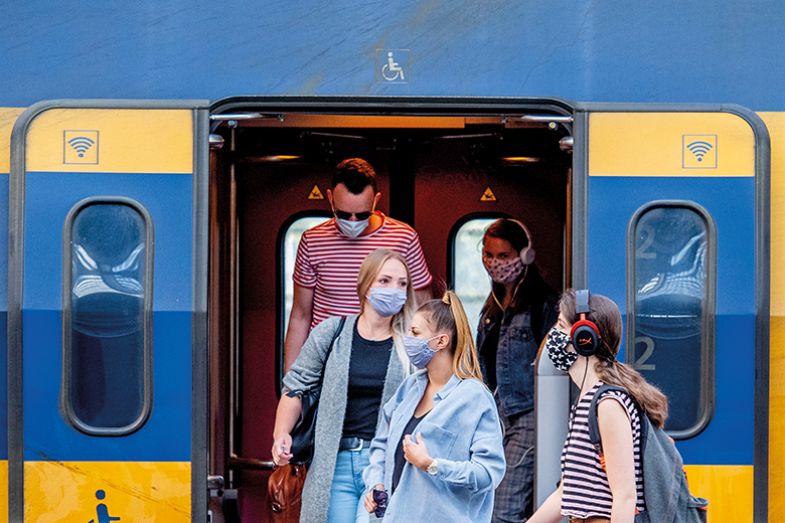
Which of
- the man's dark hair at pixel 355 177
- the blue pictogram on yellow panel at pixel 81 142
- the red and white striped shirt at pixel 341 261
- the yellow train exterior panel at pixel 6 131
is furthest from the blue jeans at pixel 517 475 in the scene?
the yellow train exterior panel at pixel 6 131

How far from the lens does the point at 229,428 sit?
7902mm

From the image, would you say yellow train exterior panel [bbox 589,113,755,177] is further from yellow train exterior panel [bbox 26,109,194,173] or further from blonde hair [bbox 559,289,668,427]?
yellow train exterior panel [bbox 26,109,194,173]

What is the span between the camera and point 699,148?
5543 millimetres

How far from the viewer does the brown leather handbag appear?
597 cm

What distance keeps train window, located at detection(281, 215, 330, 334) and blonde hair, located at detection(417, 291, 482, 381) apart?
3.05 metres

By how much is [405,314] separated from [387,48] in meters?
1.06

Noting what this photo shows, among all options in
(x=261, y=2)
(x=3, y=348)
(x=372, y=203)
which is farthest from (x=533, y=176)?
(x=3, y=348)

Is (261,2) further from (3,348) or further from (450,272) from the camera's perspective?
(450,272)

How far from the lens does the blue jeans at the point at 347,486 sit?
17.9 ft

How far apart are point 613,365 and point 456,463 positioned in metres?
0.60

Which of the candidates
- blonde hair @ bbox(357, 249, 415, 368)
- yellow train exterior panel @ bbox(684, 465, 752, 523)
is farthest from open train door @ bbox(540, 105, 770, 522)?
blonde hair @ bbox(357, 249, 415, 368)

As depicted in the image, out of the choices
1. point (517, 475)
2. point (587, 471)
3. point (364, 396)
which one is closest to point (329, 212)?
point (517, 475)

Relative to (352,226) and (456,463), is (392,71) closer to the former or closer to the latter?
(352,226)

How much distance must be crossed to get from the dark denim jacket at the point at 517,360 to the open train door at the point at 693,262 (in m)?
1.00
